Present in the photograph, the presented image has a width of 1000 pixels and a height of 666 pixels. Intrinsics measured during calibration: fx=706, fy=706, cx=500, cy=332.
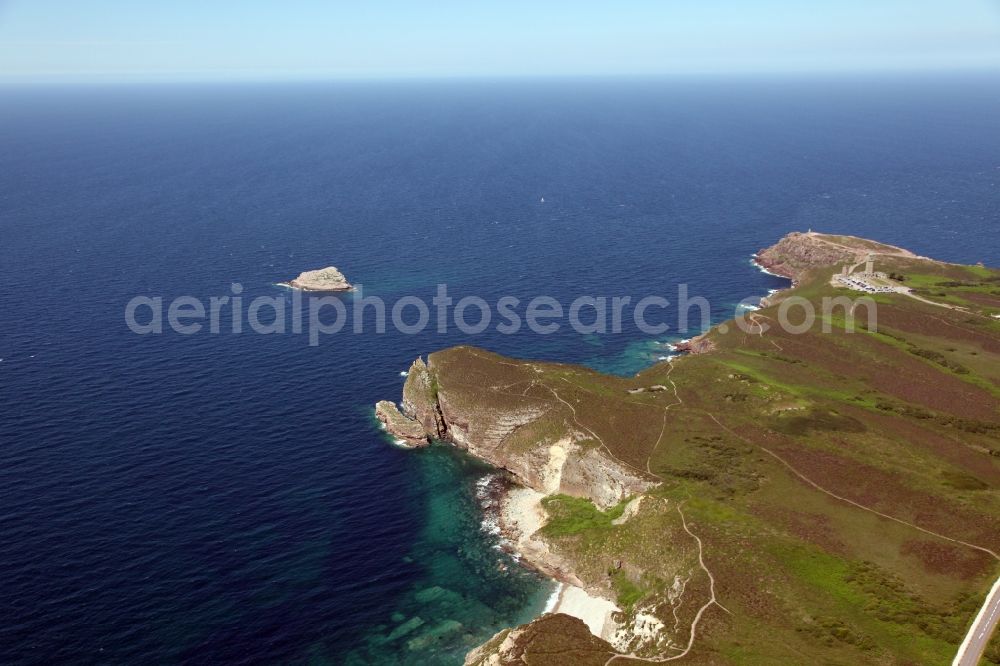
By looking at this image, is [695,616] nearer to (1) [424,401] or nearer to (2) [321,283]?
(1) [424,401]

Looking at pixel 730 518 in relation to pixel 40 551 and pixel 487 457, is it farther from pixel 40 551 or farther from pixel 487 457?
pixel 40 551

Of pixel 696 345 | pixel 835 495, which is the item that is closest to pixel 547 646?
pixel 835 495

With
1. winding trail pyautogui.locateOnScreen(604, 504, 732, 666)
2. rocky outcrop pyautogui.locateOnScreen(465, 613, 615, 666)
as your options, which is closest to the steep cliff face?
winding trail pyautogui.locateOnScreen(604, 504, 732, 666)

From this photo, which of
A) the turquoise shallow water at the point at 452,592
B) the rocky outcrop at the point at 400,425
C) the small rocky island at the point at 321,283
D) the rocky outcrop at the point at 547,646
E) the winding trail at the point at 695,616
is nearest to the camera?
the winding trail at the point at 695,616

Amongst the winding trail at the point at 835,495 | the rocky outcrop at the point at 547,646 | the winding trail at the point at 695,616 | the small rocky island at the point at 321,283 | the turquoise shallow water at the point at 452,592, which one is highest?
the small rocky island at the point at 321,283

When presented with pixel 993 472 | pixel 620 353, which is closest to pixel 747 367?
pixel 620 353

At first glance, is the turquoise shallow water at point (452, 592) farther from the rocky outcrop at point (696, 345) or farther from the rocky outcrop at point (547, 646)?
the rocky outcrop at point (696, 345)

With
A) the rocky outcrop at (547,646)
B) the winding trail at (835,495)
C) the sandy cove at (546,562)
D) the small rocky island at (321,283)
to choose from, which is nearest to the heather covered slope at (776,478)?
the winding trail at (835,495)
